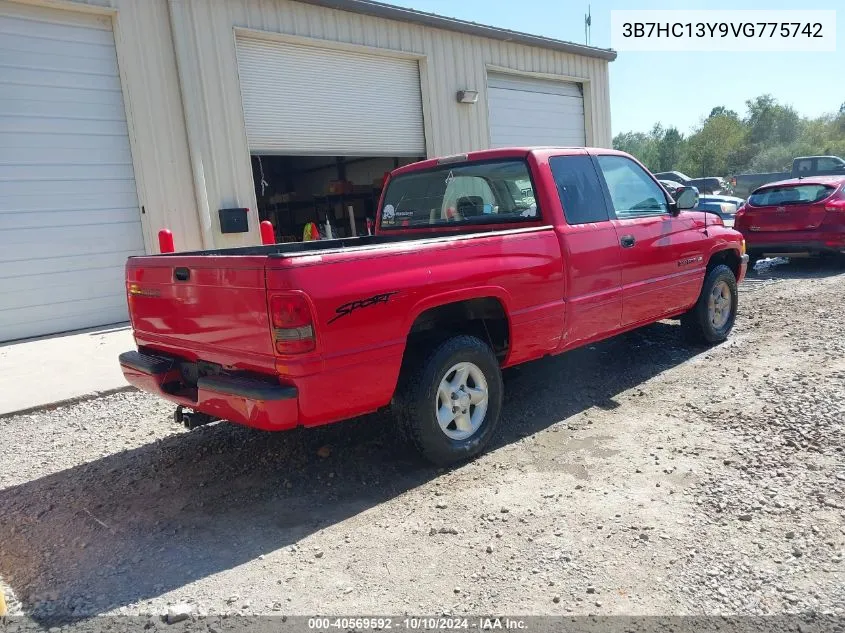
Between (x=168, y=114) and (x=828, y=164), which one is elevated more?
(x=168, y=114)

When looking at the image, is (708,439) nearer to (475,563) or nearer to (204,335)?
(475,563)

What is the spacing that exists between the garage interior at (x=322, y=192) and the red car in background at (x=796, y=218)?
583 centimetres

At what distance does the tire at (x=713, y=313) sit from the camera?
20.1 feet

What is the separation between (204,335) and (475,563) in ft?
6.21

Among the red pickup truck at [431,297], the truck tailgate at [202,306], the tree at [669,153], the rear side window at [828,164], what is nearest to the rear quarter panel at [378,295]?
the red pickup truck at [431,297]

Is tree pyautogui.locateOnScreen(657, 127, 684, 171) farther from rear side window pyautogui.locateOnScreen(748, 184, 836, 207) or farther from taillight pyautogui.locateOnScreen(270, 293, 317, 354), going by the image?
taillight pyautogui.locateOnScreen(270, 293, 317, 354)

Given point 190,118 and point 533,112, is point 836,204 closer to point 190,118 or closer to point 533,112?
point 533,112

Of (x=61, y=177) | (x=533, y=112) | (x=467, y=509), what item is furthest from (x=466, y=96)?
(x=467, y=509)

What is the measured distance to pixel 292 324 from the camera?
3104 millimetres

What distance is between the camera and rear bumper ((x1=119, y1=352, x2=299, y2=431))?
10.3 ft

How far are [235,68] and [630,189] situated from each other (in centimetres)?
611

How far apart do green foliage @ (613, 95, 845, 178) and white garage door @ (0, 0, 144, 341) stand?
34257mm

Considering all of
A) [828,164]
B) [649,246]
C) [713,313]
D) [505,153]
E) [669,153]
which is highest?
[669,153]

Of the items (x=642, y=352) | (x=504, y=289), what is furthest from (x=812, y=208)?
(x=504, y=289)
